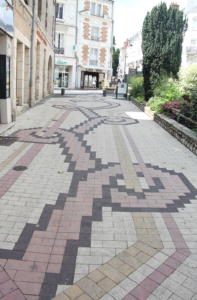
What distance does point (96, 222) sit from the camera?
403 centimetres

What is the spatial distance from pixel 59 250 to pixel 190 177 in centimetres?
364

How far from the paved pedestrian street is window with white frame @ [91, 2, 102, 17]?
3286 cm

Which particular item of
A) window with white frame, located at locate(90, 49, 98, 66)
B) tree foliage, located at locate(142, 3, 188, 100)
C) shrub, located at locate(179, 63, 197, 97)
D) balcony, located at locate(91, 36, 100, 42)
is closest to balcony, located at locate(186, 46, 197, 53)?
balcony, located at locate(91, 36, 100, 42)

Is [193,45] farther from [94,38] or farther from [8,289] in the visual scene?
[8,289]

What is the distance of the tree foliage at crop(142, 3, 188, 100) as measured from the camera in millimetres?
14914

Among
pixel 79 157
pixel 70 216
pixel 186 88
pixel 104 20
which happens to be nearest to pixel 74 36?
pixel 104 20

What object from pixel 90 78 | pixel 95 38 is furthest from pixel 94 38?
pixel 90 78

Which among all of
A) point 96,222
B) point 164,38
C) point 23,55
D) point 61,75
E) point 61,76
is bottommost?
point 96,222

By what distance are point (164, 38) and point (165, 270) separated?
1458 centimetres

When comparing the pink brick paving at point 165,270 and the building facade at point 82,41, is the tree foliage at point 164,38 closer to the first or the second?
the pink brick paving at point 165,270

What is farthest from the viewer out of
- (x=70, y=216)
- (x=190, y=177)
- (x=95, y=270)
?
(x=190, y=177)

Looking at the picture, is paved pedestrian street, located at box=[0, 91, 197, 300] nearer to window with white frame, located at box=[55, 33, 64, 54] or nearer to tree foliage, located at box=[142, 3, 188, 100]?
tree foliage, located at box=[142, 3, 188, 100]

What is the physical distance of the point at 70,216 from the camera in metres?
4.14

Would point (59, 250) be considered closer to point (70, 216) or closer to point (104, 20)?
point (70, 216)
